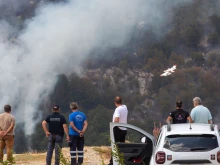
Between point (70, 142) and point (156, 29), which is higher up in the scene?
point (156, 29)

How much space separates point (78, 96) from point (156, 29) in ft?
70.0

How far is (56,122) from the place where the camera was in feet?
63.2

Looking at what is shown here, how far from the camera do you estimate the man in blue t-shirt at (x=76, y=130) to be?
63.3ft

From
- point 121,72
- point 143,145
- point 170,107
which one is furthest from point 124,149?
point 121,72

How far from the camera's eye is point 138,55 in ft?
372

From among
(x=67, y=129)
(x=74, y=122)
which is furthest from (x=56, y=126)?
(x=74, y=122)

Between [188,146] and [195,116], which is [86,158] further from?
[188,146]

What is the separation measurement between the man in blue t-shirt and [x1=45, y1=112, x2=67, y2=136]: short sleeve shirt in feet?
0.93

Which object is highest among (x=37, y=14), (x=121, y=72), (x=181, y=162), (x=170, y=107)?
(x=37, y=14)

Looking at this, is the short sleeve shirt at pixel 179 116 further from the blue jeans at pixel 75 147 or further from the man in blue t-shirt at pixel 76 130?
the blue jeans at pixel 75 147

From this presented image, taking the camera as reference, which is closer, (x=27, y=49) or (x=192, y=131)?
(x=192, y=131)

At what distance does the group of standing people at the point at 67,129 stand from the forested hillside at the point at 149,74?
242 feet

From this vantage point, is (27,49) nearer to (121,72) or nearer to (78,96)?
(78,96)

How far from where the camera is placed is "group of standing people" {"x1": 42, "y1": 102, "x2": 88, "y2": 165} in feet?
63.2
